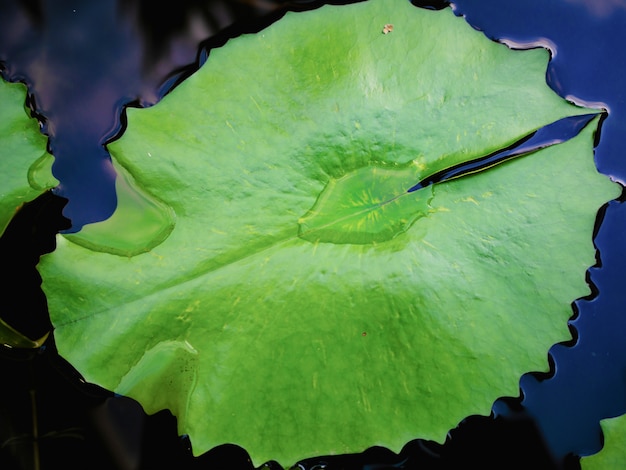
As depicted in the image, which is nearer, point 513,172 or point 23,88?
point 513,172

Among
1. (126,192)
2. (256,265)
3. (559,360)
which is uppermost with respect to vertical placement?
(126,192)

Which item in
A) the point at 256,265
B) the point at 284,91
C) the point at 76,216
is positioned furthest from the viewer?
the point at 76,216

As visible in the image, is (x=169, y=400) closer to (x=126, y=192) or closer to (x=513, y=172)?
(x=126, y=192)

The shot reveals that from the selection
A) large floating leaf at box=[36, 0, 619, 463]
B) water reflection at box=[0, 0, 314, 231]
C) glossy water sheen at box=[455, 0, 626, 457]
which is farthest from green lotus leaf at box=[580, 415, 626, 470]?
water reflection at box=[0, 0, 314, 231]

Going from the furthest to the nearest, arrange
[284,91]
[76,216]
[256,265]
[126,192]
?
[76,216] → [126,192] → [284,91] → [256,265]

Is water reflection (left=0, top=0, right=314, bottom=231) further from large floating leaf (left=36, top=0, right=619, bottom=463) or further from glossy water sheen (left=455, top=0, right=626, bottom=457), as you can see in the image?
glossy water sheen (left=455, top=0, right=626, bottom=457)

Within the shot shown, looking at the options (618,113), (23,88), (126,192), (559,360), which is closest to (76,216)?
(126,192)

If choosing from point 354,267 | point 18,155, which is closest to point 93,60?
point 18,155

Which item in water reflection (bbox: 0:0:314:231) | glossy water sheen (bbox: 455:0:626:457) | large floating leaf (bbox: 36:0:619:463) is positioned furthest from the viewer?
water reflection (bbox: 0:0:314:231)
